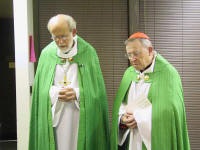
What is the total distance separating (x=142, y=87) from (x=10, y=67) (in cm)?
360

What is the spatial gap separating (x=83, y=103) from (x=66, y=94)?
148 mm

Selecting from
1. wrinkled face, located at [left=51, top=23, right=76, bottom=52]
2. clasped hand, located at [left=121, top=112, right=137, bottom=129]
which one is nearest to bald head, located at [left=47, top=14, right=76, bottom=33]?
wrinkled face, located at [left=51, top=23, right=76, bottom=52]

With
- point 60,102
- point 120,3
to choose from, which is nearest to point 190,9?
point 120,3

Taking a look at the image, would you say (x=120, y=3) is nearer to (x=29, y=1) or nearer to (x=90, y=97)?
(x=29, y=1)

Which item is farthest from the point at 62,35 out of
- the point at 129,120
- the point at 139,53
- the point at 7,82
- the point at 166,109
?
the point at 7,82

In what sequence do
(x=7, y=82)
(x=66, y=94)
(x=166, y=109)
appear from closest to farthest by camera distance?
(x=166, y=109) → (x=66, y=94) → (x=7, y=82)

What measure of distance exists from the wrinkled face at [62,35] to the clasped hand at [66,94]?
0.93ft

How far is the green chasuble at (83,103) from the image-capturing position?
2172mm

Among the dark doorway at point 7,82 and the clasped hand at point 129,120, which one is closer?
the clasped hand at point 129,120

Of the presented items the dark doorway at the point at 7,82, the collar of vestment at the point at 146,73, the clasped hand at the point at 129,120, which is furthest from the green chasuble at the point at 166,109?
the dark doorway at the point at 7,82

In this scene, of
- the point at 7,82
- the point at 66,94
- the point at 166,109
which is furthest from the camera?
the point at 7,82

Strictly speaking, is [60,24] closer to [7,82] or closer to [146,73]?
[146,73]

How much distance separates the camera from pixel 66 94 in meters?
2.07

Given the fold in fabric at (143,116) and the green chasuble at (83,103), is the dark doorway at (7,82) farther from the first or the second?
the fold in fabric at (143,116)
